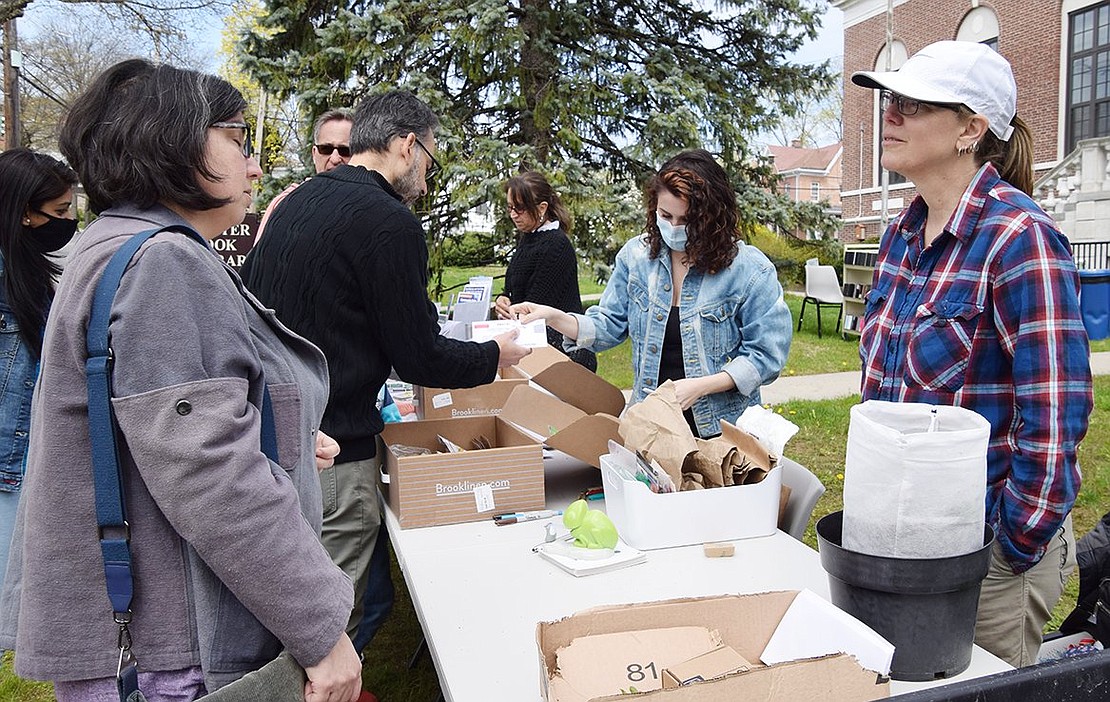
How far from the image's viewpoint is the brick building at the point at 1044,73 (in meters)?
17.1

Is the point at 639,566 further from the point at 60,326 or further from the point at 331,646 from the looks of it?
the point at 60,326

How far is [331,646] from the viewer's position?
4.23ft

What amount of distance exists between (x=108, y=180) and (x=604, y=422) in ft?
4.79

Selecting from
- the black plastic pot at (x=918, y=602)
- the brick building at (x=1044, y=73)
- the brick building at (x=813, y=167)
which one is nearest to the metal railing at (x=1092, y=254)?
the brick building at (x=1044, y=73)

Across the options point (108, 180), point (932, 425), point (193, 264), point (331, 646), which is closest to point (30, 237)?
point (108, 180)

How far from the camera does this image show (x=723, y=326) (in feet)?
9.45

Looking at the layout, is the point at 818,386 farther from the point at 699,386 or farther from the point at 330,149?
the point at 699,386

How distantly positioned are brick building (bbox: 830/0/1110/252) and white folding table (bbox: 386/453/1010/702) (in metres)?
16.5

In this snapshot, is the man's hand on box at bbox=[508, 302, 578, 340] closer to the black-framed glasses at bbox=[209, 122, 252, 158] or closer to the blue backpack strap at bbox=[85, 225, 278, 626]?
the black-framed glasses at bbox=[209, 122, 252, 158]

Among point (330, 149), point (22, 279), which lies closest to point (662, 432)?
point (22, 279)

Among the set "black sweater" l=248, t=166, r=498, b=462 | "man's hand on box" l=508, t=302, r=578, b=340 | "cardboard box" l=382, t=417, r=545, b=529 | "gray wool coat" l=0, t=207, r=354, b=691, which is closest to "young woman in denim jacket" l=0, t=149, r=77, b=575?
"black sweater" l=248, t=166, r=498, b=462

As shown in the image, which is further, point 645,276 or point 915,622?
point 645,276

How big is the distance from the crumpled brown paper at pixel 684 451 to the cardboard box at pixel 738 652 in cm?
65

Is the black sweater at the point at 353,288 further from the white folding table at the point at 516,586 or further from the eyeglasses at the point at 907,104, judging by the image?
the eyeglasses at the point at 907,104
